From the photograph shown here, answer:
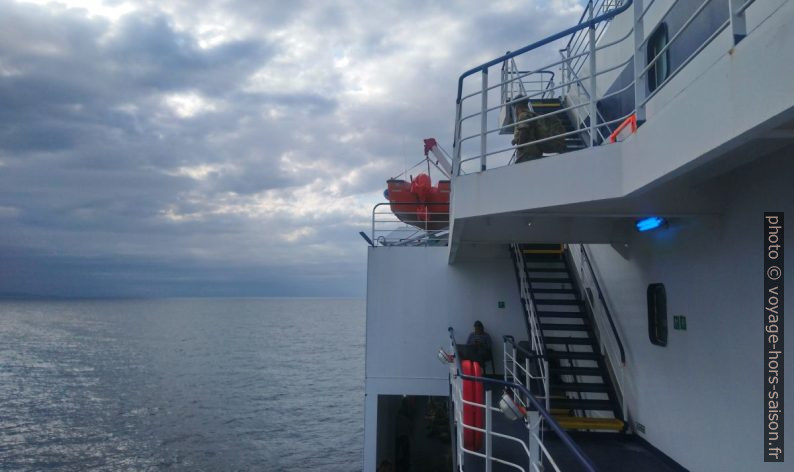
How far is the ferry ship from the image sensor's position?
11.8 ft

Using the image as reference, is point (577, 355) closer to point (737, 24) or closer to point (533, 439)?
point (533, 439)

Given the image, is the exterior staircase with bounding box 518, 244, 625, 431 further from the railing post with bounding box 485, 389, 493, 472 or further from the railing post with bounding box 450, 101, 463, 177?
the railing post with bounding box 450, 101, 463, 177

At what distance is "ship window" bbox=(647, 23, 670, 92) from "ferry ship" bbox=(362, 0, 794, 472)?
21 millimetres

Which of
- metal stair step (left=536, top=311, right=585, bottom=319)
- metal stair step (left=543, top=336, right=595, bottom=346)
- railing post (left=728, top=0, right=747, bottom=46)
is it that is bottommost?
metal stair step (left=543, top=336, right=595, bottom=346)

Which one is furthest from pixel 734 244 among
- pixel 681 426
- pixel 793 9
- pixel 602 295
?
pixel 602 295

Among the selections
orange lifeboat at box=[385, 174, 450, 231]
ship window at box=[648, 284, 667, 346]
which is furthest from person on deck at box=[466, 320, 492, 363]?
orange lifeboat at box=[385, 174, 450, 231]

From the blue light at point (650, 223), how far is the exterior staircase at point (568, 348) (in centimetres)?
197

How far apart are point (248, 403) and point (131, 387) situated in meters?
10.8

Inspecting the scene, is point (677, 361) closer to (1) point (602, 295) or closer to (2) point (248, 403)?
(1) point (602, 295)

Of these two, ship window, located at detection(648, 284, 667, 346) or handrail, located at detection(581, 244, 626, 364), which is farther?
handrail, located at detection(581, 244, 626, 364)

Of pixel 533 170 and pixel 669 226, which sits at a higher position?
pixel 533 170

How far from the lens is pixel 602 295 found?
338 inches

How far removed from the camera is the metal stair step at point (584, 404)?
735 cm

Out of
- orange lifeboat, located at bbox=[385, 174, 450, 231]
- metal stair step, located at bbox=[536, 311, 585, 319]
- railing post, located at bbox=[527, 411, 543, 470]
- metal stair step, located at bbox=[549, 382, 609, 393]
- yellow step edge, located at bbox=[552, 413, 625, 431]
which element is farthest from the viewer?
orange lifeboat, located at bbox=[385, 174, 450, 231]
